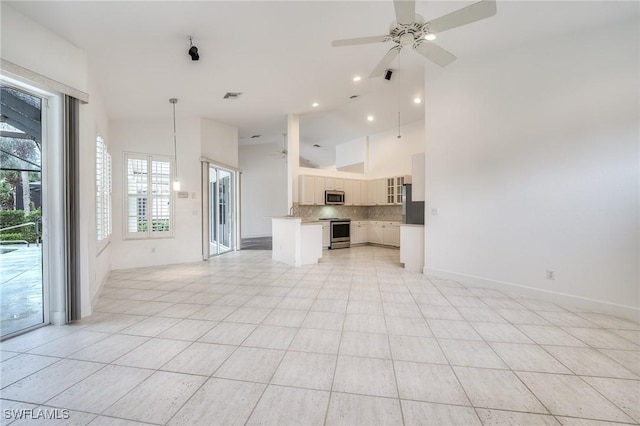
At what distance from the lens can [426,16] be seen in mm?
3127

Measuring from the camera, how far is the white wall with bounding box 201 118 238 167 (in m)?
6.50

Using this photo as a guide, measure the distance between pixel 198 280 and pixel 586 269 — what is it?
218 inches

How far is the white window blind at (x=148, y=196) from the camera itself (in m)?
5.63

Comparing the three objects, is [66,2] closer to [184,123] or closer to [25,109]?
[25,109]

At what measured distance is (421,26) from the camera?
2580 mm

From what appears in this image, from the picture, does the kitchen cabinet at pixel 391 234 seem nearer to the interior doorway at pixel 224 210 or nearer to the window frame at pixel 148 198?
the interior doorway at pixel 224 210

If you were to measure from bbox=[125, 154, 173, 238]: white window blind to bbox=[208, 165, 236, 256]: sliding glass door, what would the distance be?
1703mm

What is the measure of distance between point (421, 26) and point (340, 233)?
6.15 metres

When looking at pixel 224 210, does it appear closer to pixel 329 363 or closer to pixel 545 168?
pixel 329 363

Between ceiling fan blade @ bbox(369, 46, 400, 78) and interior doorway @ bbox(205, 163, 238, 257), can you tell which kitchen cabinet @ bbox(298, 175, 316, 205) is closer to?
interior doorway @ bbox(205, 163, 238, 257)

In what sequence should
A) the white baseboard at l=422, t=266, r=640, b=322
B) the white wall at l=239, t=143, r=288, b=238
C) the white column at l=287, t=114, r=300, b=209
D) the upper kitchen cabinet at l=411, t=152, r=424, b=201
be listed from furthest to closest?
the white wall at l=239, t=143, r=288, b=238 → the white column at l=287, t=114, r=300, b=209 → the upper kitchen cabinet at l=411, t=152, r=424, b=201 → the white baseboard at l=422, t=266, r=640, b=322

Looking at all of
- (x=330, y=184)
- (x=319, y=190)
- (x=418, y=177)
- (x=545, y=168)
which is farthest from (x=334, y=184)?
(x=545, y=168)

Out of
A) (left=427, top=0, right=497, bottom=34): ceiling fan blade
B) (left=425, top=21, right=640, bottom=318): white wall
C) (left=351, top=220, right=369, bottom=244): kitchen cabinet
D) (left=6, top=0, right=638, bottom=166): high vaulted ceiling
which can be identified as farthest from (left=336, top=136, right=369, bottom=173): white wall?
(left=427, top=0, right=497, bottom=34): ceiling fan blade

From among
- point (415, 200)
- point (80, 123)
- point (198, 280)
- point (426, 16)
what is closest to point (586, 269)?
point (415, 200)
